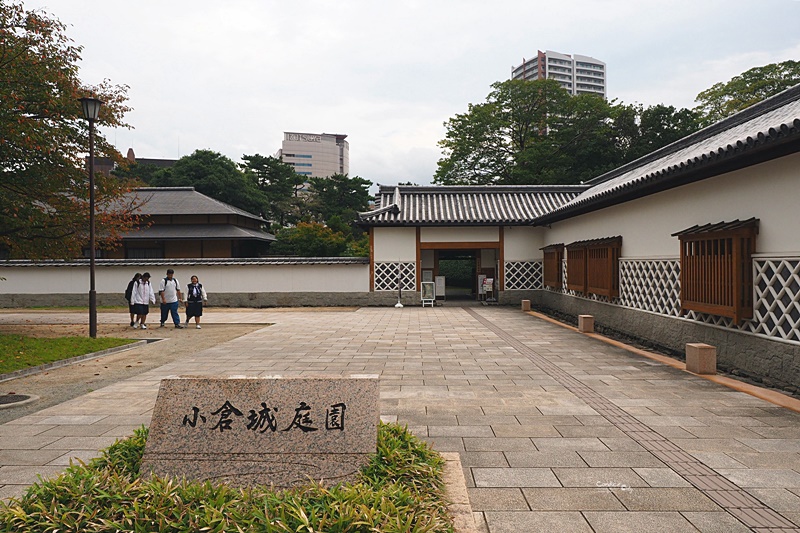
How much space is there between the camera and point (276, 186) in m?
41.2

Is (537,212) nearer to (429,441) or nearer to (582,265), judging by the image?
(582,265)

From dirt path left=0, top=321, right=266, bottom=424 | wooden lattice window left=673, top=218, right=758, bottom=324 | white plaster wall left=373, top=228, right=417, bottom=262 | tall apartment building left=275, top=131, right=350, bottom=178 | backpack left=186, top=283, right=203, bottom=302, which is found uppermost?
tall apartment building left=275, top=131, right=350, bottom=178

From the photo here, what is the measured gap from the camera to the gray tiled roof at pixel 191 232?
2556 cm

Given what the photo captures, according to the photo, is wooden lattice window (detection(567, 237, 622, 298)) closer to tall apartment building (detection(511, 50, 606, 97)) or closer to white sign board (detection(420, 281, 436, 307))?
white sign board (detection(420, 281, 436, 307))

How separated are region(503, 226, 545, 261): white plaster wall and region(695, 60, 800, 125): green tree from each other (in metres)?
18.4

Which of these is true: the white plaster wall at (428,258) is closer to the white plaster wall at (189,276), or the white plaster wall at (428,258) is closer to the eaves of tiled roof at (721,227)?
the white plaster wall at (189,276)

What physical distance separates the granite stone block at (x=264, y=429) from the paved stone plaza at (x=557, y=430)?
1.06 metres

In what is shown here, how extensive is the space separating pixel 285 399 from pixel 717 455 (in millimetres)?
3752

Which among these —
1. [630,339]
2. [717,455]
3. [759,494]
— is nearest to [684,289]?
[630,339]

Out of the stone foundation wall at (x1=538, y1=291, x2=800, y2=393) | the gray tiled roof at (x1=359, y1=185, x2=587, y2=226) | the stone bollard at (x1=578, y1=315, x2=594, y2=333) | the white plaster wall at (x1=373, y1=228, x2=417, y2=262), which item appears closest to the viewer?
the stone foundation wall at (x1=538, y1=291, x2=800, y2=393)

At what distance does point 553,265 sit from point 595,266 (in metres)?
4.68

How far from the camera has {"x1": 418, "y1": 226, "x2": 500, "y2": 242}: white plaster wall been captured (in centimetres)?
2055

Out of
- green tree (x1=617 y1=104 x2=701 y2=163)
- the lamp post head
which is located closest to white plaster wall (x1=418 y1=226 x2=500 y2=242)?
the lamp post head

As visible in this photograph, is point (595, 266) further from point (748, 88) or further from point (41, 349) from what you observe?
point (748, 88)
